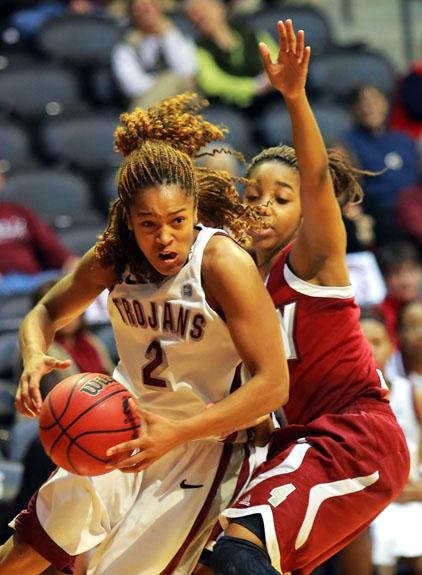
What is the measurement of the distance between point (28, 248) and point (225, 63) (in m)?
2.66

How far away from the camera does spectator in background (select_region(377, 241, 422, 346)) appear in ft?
26.3

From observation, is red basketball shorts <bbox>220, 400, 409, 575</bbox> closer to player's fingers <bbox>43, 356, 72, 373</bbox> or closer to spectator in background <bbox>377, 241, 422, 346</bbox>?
player's fingers <bbox>43, 356, 72, 373</bbox>

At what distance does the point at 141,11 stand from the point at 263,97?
116 centimetres

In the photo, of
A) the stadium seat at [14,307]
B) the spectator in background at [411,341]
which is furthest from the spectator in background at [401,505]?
the stadium seat at [14,307]

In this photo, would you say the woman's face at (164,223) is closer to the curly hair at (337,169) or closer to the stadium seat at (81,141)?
the curly hair at (337,169)

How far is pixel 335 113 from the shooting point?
9992 millimetres

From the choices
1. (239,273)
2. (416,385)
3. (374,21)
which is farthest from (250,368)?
(374,21)

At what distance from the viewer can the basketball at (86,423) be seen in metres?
3.60

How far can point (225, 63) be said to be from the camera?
1002 cm

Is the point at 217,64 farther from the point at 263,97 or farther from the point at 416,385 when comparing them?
the point at 416,385

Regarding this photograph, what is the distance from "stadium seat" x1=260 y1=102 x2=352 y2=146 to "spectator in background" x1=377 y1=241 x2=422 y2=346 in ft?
5.78

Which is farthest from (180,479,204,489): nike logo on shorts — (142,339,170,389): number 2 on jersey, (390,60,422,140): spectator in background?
(390,60,422,140): spectator in background

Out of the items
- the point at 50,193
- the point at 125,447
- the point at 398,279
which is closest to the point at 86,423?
the point at 125,447

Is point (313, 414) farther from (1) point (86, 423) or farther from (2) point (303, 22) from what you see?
(2) point (303, 22)
